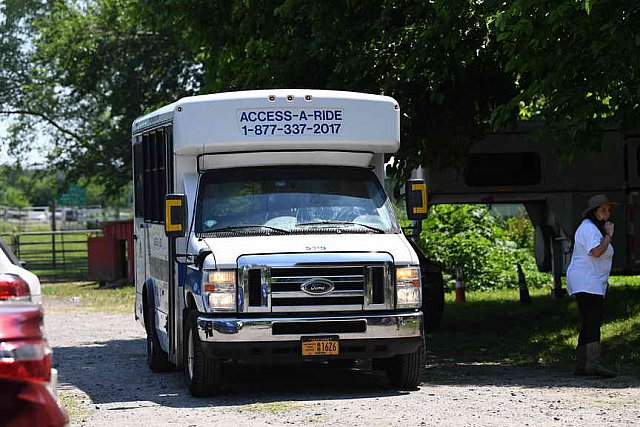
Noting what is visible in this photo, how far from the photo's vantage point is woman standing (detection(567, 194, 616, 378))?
13.4 meters

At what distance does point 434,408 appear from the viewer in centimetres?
Result: 1133

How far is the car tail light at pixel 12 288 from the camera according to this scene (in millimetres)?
7824

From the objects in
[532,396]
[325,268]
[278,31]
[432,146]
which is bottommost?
[532,396]

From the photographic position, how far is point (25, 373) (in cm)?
557

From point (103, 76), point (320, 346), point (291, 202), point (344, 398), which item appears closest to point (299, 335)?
point (320, 346)

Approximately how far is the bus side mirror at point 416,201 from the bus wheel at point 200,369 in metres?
2.33

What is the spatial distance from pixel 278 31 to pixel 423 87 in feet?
7.39

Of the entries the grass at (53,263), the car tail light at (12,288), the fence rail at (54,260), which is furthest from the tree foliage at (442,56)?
the grass at (53,263)

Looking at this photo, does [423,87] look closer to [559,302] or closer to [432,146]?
[432,146]

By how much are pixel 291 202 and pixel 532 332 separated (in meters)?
6.86

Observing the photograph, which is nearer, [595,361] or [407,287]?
[407,287]

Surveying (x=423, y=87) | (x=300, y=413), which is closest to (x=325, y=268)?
(x=300, y=413)

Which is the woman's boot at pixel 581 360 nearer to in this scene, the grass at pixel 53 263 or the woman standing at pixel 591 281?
the woman standing at pixel 591 281

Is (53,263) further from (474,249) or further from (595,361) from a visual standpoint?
(595,361)
